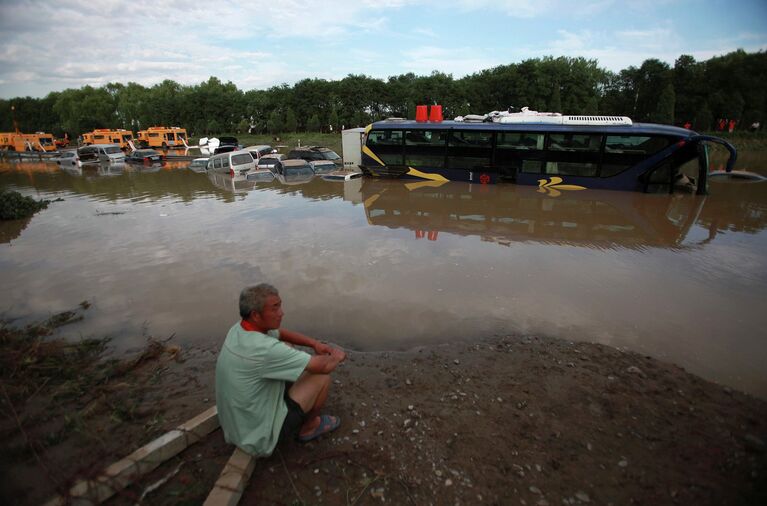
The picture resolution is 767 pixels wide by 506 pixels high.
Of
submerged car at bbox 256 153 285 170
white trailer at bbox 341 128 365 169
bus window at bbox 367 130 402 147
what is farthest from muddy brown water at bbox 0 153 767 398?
submerged car at bbox 256 153 285 170

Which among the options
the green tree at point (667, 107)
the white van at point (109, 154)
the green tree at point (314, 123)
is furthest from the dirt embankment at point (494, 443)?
the green tree at point (314, 123)

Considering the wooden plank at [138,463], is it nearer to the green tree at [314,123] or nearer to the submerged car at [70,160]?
the submerged car at [70,160]

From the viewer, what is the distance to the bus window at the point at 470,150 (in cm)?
1749

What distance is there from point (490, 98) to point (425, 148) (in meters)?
43.3

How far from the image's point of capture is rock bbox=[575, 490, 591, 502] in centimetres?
286

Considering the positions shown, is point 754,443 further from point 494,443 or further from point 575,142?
point 575,142

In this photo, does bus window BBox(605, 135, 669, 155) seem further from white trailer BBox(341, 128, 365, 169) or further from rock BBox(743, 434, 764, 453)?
rock BBox(743, 434, 764, 453)

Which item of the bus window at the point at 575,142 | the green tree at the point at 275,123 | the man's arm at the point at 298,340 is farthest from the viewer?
the green tree at the point at 275,123

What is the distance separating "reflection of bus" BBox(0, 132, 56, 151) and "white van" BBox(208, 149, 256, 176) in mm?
34040

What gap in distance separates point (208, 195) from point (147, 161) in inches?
824

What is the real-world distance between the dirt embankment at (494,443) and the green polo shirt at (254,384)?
39 centimetres

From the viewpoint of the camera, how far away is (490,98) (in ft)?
183

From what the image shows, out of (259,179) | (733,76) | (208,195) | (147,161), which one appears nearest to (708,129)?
(733,76)

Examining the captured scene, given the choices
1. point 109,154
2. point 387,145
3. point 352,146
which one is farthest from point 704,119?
point 109,154
